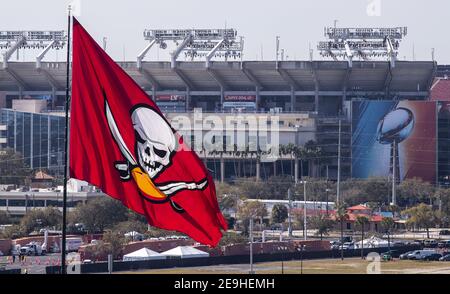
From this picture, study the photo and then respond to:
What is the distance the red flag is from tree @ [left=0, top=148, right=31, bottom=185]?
60973mm

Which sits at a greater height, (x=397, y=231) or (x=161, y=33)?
(x=161, y=33)

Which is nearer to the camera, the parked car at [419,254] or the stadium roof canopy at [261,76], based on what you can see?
the parked car at [419,254]

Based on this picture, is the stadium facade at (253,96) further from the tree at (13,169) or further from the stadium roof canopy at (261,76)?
the tree at (13,169)

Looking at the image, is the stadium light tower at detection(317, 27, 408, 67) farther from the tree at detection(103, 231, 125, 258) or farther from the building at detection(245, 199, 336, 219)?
the tree at detection(103, 231, 125, 258)

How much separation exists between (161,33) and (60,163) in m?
14.8

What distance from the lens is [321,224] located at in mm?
57344

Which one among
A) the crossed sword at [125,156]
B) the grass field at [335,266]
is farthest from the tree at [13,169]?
the crossed sword at [125,156]

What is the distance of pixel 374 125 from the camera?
8525 cm

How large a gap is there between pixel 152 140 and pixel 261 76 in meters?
78.0

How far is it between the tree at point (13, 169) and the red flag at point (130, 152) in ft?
200

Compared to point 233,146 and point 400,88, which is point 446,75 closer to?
point 400,88

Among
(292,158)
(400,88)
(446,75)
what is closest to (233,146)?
(292,158)

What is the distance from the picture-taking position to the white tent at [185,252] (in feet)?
132

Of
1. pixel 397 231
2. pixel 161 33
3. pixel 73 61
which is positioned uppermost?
pixel 161 33
